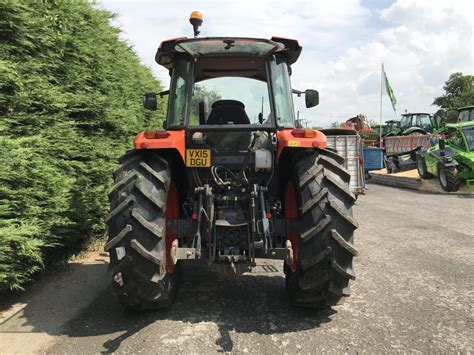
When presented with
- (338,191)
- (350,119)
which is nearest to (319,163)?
(338,191)

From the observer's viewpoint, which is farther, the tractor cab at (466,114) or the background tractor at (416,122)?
the background tractor at (416,122)

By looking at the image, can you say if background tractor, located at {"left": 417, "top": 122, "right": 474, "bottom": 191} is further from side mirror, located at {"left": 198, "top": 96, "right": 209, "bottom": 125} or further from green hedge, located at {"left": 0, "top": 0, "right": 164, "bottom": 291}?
side mirror, located at {"left": 198, "top": 96, "right": 209, "bottom": 125}

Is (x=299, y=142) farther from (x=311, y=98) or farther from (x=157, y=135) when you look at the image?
(x=311, y=98)

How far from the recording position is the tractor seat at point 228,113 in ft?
14.6

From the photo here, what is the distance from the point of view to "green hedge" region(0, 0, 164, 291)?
12.5 ft

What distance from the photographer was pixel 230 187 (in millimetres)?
3898

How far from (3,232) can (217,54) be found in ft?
7.82

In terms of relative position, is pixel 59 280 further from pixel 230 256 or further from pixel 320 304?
pixel 320 304

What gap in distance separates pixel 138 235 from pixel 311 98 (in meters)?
2.56

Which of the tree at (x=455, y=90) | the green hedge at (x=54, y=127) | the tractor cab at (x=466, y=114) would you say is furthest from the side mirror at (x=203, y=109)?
the tree at (x=455, y=90)

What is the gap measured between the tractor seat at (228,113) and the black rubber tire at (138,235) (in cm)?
109

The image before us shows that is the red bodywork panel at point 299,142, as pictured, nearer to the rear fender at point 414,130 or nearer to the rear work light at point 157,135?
the rear work light at point 157,135

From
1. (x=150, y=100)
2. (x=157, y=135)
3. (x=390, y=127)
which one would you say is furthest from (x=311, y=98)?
(x=390, y=127)

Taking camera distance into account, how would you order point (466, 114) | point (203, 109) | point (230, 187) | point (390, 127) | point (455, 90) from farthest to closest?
point (455, 90), point (390, 127), point (466, 114), point (203, 109), point (230, 187)
